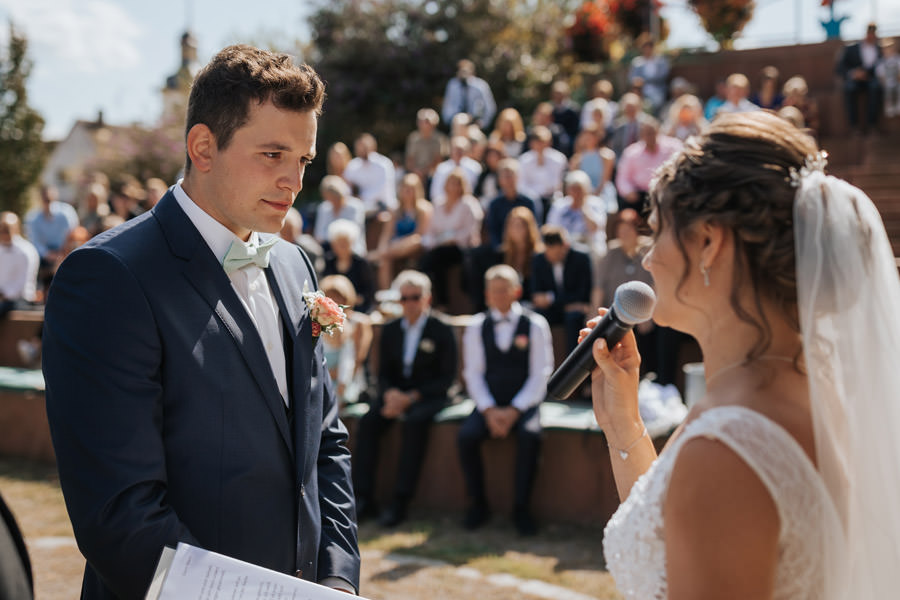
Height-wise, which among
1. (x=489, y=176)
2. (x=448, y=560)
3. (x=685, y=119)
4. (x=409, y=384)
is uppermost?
(x=685, y=119)

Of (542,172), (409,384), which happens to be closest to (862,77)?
(542,172)

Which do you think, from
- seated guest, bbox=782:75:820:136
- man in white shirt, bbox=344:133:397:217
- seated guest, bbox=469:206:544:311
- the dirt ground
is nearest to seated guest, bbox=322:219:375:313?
seated guest, bbox=469:206:544:311

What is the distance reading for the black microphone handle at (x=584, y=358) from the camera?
7.59ft

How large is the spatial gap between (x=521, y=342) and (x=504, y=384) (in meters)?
0.38

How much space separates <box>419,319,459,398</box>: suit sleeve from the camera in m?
7.77

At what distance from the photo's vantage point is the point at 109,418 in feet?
6.68

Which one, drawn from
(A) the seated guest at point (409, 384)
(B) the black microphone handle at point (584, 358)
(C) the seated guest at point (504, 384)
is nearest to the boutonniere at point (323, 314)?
(B) the black microphone handle at point (584, 358)

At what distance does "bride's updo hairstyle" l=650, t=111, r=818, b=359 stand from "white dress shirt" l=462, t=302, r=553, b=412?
5633 millimetres

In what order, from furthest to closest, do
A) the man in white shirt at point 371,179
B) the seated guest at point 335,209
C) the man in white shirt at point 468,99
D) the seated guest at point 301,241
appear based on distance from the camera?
the man in white shirt at point 468,99, the man in white shirt at point 371,179, the seated guest at point 335,209, the seated guest at point 301,241

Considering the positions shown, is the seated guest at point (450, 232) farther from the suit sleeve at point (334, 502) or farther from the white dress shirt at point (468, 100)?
the suit sleeve at point (334, 502)

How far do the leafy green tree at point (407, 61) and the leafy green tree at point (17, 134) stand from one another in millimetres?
10037

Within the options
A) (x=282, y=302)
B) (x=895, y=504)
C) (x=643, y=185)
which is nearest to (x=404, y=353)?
(x=643, y=185)

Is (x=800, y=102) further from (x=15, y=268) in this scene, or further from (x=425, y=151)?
(x=15, y=268)

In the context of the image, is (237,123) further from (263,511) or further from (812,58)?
(812,58)
